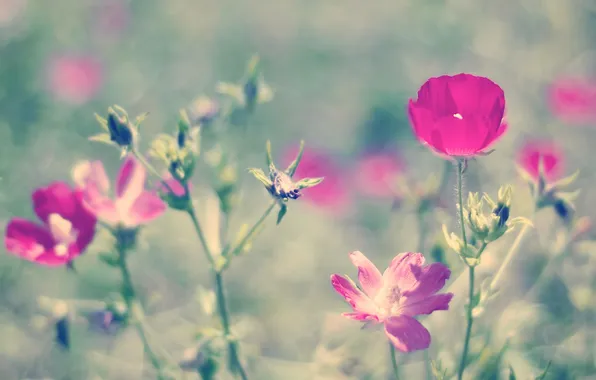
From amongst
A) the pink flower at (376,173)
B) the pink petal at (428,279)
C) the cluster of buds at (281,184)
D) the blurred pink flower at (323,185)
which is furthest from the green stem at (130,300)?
the pink flower at (376,173)

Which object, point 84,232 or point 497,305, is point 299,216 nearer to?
point 497,305

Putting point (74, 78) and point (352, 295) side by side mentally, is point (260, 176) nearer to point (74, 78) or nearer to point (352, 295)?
point (352, 295)

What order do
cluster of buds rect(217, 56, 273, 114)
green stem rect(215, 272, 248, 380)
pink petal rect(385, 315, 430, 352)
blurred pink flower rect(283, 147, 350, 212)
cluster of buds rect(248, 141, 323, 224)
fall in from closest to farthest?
1. pink petal rect(385, 315, 430, 352)
2. cluster of buds rect(248, 141, 323, 224)
3. green stem rect(215, 272, 248, 380)
4. cluster of buds rect(217, 56, 273, 114)
5. blurred pink flower rect(283, 147, 350, 212)

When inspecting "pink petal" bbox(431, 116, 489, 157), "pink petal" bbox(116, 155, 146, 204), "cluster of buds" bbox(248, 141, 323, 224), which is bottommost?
"pink petal" bbox(116, 155, 146, 204)

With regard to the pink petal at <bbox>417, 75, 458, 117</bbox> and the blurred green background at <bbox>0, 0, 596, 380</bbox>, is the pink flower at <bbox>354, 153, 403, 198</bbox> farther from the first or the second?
the pink petal at <bbox>417, 75, 458, 117</bbox>

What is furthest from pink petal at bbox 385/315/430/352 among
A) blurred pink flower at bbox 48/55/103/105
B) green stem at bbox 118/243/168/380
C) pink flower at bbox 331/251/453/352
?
blurred pink flower at bbox 48/55/103/105

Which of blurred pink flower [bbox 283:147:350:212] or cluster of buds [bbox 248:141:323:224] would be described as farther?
blurred pink flower [bbox 283:147:350:212]

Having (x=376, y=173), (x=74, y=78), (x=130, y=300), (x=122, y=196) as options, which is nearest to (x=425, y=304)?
(x=130, y=300)

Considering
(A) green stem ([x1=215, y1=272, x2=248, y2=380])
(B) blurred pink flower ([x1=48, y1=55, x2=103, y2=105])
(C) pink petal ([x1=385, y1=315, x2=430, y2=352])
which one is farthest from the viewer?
(B) blurred pink flower ([x1=48, y1=55, x2=103, y2=105])


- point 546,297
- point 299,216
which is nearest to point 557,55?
point 546,297
